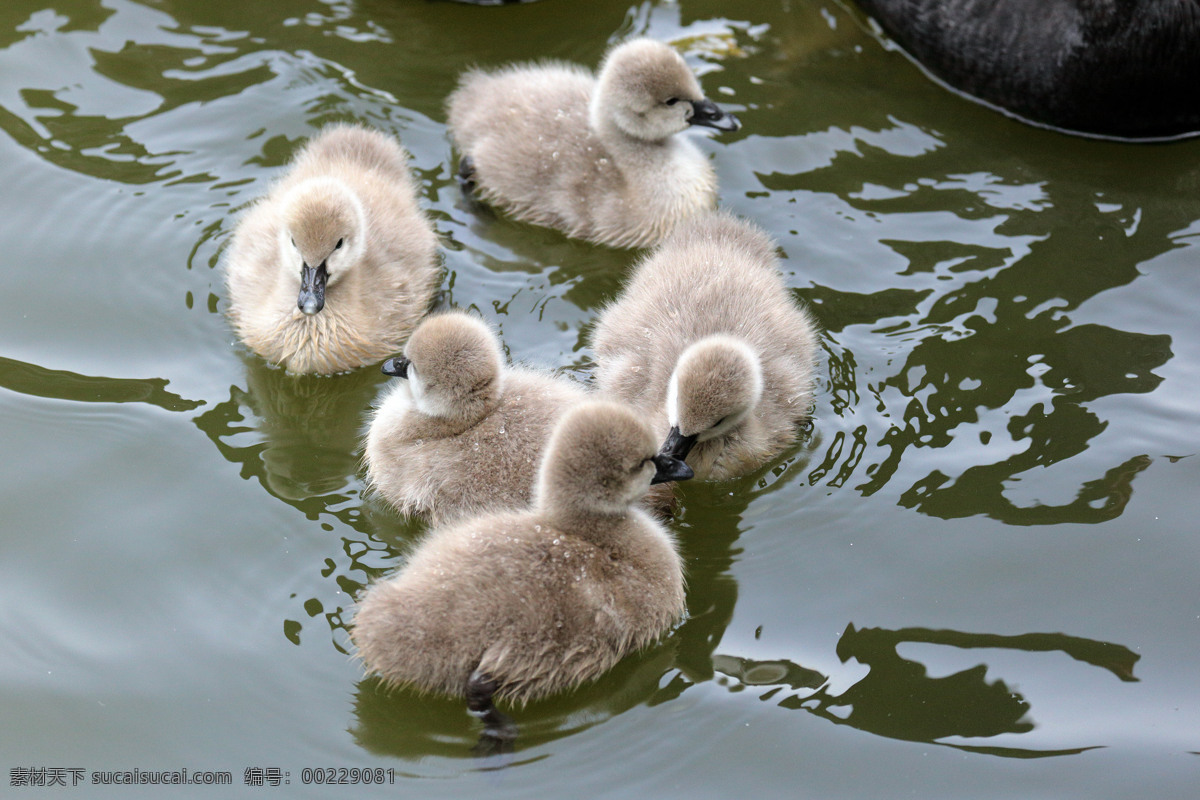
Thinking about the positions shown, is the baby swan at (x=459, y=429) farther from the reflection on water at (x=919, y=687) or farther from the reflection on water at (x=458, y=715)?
the reflection on water at (x=919, y=687)

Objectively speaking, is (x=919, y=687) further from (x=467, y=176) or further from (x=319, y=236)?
(x=467, y=176)

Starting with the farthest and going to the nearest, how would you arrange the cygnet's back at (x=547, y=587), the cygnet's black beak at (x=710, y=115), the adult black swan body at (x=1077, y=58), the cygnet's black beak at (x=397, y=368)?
the adult black swan body at (x=1077, y=58), the cygnet's black beak at (x=710, y=115), the cygnet's black beak at (x=397, y=368), the cygnet's back at (x=547, y=587)

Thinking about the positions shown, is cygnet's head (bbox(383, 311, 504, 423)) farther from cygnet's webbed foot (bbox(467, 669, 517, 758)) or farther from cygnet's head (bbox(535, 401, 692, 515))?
cygnet's webbed foot (bbox(467, 669, 517, 758))

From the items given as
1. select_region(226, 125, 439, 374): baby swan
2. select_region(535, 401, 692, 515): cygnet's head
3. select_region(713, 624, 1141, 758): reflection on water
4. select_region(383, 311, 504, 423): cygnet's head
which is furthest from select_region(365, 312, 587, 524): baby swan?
select_region(713, 624, 1141, 758): reflection on water

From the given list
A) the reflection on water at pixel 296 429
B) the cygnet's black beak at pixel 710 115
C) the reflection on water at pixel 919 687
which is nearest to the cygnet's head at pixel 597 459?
the reflection on water at pixel 919 687

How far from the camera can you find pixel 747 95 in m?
5.69

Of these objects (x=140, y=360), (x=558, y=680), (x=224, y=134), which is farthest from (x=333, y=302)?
(x=558, y=680)

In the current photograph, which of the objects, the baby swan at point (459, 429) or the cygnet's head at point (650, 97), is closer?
the baby swan at point (459, 429)

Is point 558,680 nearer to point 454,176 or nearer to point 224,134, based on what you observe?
point 454,176

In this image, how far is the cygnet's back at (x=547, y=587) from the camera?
10.6ft

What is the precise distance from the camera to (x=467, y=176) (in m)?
5.21

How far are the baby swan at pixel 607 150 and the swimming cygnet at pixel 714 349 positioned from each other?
1.33 feet

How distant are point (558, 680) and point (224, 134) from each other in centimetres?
313

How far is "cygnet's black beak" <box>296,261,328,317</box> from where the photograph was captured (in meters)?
4.20
